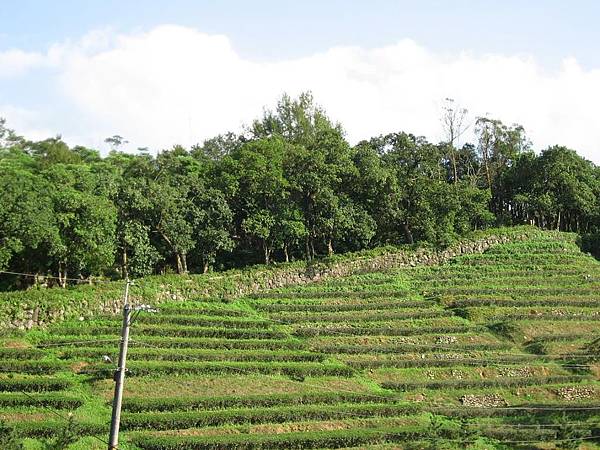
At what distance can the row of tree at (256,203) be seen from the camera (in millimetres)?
43062

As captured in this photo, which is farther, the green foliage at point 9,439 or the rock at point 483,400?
the rock at point 483,400

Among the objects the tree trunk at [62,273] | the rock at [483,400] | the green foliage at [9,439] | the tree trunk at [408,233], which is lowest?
the rock at [483,400]

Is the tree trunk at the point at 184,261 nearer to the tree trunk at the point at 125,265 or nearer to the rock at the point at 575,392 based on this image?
the tree trunk at the point at 125,265

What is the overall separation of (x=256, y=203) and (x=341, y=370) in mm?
17949

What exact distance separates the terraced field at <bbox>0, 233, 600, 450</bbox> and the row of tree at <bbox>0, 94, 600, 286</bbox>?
4860 mm

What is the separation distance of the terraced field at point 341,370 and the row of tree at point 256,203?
4.86 metres

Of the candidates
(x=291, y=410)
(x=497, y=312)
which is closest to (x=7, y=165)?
(x=291, y=410)

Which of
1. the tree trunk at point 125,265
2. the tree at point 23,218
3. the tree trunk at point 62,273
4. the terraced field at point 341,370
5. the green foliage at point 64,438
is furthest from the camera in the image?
the tree trunk at point 125,265

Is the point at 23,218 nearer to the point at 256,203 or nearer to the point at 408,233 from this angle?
the point at 256,203

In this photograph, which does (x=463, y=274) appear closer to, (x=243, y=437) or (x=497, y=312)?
(x=497, y=312)

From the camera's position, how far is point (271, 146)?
54188 mm

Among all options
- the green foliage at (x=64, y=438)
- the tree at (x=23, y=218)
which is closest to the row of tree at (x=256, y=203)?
the tree at (x=23, y=218)

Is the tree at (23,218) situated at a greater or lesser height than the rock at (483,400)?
greater

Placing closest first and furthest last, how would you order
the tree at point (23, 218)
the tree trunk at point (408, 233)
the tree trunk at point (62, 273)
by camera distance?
the tree at point (23, 218) → the tree trunk at point (62, 273) → the tree trunk at point (408, 233)
